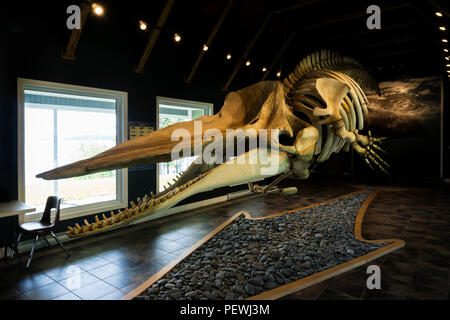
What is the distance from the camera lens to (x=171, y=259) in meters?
4.04

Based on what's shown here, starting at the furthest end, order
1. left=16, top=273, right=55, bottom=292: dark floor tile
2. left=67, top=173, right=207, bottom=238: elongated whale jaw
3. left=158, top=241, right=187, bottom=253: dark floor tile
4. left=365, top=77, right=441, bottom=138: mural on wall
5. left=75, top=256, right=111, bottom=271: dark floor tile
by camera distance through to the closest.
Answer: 1. left=365, top=77, right=441, bottom=138: mural on wall
2. left=158, top=241, right=187, bottom=253: dark floor tile
3. left=75, top=256, right=111, bottom=271: dark floor tile
4. left=16, top=273, right=55, bottom=292: dark floor tile
5. left=67, top=173, right=207, bottom=238: elongated whale jaw

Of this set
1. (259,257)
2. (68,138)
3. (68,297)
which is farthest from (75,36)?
(259,257)

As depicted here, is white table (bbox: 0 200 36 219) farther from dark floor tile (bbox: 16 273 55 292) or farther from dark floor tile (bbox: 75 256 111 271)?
dark floor tile (bbox: 75 256 111 271)

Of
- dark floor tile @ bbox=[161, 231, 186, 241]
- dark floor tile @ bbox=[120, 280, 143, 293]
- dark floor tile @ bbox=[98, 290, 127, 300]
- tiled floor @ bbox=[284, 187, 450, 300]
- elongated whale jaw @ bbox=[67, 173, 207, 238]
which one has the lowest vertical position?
dark floor tile @ bbox=[98, 290, 127, 300]

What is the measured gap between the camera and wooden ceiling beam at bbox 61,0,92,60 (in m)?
4.50

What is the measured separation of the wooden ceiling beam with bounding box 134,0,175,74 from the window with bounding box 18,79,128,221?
0.71 metres

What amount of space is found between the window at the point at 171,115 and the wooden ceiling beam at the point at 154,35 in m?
0.83

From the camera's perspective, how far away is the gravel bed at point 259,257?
286cm

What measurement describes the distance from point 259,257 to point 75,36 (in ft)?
14.8

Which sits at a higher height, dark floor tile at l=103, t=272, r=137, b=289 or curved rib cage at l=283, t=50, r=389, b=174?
curved rib cage at l=283, t=50, r=389, b=174

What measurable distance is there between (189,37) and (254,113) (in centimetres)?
481

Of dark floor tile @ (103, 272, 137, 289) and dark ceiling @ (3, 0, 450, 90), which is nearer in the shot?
dark floor tile @ (103, 272, 137, 289)

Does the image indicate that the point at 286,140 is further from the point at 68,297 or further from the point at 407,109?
the point at 407,109

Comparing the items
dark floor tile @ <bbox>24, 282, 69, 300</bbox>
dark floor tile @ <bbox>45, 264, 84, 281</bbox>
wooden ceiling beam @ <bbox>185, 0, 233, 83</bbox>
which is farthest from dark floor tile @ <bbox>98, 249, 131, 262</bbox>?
wooden ceiling beam @ <bbox>185, 0, 233, 83</bbox>
